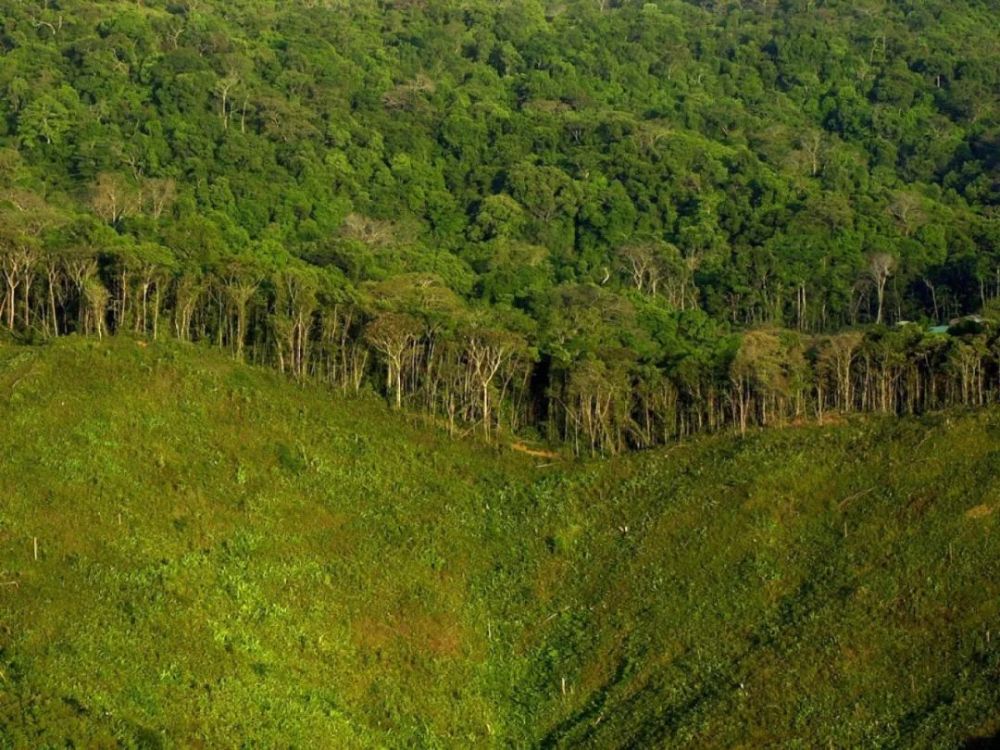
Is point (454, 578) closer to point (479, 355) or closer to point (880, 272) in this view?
point (479, 355)

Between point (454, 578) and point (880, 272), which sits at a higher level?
point (880, 272)

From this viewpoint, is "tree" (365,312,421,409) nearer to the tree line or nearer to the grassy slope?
the tree line

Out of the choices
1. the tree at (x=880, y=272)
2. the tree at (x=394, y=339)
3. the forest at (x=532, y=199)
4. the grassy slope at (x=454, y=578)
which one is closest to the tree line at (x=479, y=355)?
the tree at (x=394, y=339)

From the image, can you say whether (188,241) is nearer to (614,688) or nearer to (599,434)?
(599,434)

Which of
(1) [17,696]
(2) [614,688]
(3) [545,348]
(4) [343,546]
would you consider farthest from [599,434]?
(1) [17,696]

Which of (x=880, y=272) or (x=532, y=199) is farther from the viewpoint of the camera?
(x=532, y=199)

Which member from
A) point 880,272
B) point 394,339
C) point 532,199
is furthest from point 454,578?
point 532,199

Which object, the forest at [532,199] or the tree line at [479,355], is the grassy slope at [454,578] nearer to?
the tree line at [479,355]
